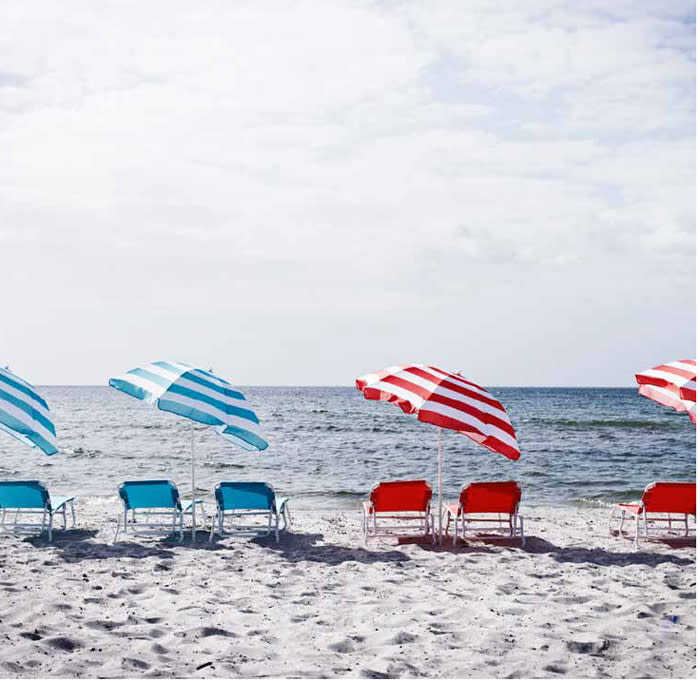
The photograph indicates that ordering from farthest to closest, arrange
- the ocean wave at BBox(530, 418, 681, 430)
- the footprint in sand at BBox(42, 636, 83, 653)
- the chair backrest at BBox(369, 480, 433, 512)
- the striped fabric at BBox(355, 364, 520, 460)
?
the ocean wave at BBox(530, 418, 681, 430)
the chair backrest at BBox(369, 480, 433, 512)
the striped fabric at BBox(355, 364, 520, 460)
the footprint in sand at BBox(42, 636, 83, 653)

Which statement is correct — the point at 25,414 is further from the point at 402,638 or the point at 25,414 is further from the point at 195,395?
the point at 402,638

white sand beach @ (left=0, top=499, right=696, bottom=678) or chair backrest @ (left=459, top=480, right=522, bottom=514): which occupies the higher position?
chair backrest @ (left=459, top=480, right=522, bottom=514)

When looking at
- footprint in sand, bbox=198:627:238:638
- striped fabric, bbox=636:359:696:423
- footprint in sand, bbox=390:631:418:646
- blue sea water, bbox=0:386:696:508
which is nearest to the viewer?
footprint in sand, bbox=390:631:418:646

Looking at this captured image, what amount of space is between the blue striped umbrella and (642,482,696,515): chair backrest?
186 inches

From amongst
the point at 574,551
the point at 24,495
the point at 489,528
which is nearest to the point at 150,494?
the point at 24,495

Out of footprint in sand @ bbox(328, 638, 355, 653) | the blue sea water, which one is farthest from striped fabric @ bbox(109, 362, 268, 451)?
the blue sea water

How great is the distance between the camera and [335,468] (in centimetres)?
2148

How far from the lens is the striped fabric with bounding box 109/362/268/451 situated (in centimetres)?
798

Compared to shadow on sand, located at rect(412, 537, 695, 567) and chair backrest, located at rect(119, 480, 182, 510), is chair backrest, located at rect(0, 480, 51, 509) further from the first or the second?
shadow on sand, located at rect(412, 537, 695, 567)

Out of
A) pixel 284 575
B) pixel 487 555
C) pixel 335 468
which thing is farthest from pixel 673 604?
pixel 335 468

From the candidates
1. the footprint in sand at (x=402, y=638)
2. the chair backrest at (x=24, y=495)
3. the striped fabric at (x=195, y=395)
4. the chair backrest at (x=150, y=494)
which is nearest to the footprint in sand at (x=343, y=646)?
the footprint in sand at (x=402, y=638)

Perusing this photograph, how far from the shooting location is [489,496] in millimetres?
8898

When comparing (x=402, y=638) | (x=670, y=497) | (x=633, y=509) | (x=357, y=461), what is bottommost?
(x=357, y=461)

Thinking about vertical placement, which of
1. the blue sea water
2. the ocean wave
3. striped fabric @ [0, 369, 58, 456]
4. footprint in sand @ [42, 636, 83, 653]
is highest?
striped fabric @ [0, 369, 58, 456]
